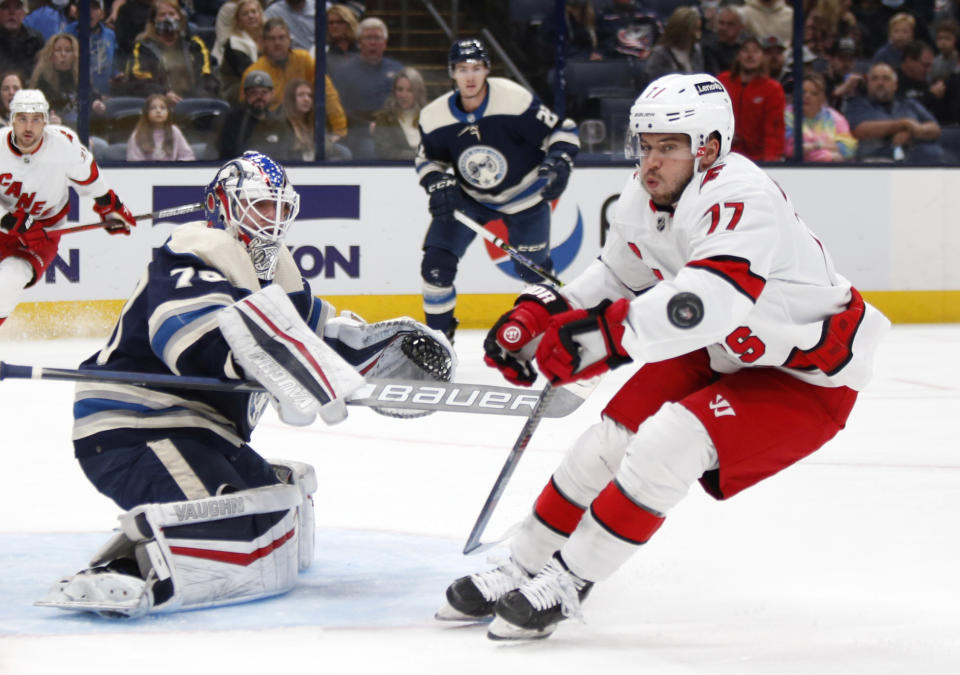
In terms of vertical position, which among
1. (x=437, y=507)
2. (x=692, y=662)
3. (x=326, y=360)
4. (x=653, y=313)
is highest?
(x=653, y=313)

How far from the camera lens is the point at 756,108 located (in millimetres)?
6945

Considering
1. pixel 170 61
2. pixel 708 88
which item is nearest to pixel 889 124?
pixel 170 61

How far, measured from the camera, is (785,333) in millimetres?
2107

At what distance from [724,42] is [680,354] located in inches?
209

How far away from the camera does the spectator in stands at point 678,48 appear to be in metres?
7.01

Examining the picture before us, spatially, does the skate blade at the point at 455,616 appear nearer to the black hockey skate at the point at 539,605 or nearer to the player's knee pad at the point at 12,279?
the black hockey skate at the point at 539,605

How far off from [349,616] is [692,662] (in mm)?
571

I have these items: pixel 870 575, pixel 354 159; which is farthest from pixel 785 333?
pixel 354 159

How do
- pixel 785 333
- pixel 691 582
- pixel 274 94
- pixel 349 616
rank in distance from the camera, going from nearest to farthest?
1. pixel 785 333
2. pixel 349 616
3. pixel 691 582
4. pixel 274 94

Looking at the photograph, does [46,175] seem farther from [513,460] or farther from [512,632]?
[512,632]

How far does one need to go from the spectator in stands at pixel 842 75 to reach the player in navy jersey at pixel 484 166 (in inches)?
84.7

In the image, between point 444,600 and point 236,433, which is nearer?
point 444,600

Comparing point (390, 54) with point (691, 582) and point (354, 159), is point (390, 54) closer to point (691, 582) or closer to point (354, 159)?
point (354, 159)

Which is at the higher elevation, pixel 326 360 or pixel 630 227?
pixel 630 227
